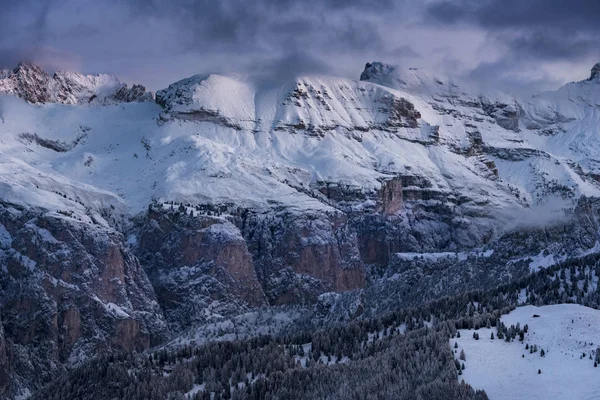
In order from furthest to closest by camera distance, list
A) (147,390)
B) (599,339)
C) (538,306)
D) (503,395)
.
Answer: (538,306) < (147,390) < (599,339) < (503,395)

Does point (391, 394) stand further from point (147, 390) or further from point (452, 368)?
point (147, 390)

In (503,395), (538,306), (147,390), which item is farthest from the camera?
(538,306)

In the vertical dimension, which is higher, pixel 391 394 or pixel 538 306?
pixel 538 306

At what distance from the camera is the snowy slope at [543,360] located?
480 ft

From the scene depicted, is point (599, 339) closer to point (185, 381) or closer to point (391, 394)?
point (391, 394)

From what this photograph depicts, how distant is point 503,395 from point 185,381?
5488cm

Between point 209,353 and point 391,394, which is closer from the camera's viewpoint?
point 391,394

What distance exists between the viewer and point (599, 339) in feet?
528

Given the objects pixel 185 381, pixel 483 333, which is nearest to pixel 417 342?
pixel 483 333

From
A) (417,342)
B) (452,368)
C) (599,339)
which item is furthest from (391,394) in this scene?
(599,339)

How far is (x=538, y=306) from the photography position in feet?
630

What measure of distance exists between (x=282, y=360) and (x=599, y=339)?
163 feet

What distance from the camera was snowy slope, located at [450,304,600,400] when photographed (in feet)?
480

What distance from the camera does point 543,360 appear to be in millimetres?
156875
